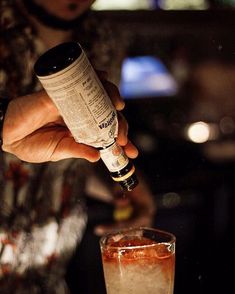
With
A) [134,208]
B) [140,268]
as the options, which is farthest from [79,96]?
[134,208]

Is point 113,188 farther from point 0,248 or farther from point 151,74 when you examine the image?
point 151,74

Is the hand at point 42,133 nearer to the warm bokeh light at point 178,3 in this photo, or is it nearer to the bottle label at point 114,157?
the bottle label at point 114,157

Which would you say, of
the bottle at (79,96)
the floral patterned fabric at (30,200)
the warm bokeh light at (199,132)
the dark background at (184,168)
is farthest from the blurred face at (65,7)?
the warm bokeh light at (199,132)

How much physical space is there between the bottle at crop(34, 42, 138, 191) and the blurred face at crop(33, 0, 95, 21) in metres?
0.64

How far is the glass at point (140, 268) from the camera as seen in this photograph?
1260mm

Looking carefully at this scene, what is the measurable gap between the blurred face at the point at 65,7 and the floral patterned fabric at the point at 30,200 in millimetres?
126

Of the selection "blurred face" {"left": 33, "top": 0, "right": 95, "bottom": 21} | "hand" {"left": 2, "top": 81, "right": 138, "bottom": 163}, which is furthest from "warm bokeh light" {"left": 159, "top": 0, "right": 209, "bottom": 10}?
"hand" {"left": 2, "top": 81, "right": 138, "bottom": 163}

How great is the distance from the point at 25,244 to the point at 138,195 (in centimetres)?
51

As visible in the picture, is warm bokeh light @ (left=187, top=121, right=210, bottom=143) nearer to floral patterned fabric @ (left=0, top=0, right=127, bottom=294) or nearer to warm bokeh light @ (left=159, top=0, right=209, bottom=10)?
warm bokeh light @ (left=159, top=0, right=209, bottom=10)

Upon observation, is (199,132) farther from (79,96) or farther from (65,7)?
(79,96)

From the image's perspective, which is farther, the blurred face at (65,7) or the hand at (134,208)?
the hand at (134,208)

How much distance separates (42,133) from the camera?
1.38m

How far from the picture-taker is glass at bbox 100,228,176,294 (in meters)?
1.26

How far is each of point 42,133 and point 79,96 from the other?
1.02 feet
